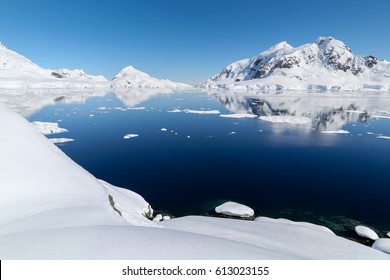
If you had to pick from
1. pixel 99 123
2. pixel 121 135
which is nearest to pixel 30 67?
pixel 99 123

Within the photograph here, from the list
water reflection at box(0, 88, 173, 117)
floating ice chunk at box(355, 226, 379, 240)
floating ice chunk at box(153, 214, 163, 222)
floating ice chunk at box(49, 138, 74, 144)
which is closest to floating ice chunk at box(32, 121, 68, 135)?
floating ice chunk at box(49, 138, 74, 144)

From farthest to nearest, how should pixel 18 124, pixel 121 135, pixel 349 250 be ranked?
pixel 121 135, pixel 18 124, pixel 349 250

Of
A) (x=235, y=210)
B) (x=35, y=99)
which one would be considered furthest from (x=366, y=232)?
(x=35, y=99)

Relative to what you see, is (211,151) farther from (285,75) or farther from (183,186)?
(285,75)

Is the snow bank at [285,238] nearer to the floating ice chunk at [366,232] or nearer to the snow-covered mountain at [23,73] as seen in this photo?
→ the floating ice chunk at [366,232]

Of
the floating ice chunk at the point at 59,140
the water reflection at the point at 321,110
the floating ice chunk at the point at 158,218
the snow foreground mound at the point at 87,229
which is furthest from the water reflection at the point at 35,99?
the floating ice chunk at the point at 158,218

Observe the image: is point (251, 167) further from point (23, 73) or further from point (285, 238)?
point (23, 73)
